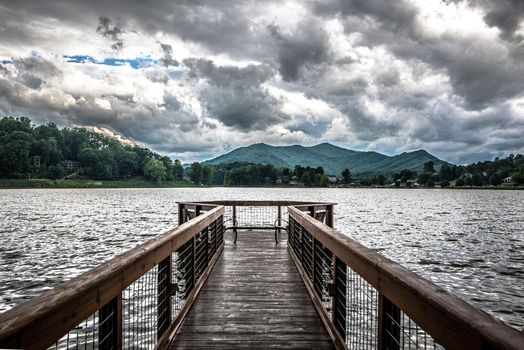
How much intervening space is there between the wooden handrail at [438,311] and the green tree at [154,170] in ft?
472

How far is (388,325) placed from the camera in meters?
2.41

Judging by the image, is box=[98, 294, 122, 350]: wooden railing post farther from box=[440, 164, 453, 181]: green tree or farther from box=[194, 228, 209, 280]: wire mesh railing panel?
box=[440, 164, 453, 181]: green tree

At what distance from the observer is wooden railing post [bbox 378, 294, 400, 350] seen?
2.29 m

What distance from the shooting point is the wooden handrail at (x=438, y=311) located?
1.20m

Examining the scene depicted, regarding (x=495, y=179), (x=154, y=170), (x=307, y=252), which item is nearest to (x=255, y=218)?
(x=307, y=252)

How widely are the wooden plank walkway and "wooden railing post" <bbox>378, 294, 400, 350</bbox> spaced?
1.24 meters

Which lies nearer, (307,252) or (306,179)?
(307,252)

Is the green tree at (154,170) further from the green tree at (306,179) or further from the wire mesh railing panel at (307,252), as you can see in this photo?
the wire mesh railing panel at (307,252)

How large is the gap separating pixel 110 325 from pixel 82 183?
141 meters

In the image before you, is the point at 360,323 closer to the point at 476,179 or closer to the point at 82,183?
the point at 82,183

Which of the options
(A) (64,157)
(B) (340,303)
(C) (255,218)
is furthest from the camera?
(A) (64,157)

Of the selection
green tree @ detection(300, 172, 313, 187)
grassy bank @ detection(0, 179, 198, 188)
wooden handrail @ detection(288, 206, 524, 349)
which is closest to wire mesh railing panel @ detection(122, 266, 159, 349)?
wooden handrail @ detection(288, 206, 524, 349)

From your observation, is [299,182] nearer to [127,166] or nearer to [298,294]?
[127,166]

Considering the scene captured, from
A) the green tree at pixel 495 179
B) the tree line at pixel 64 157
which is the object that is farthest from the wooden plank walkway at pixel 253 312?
the green tree at pixel 495 179
